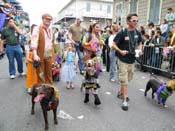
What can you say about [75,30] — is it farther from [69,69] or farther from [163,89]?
[163,89]

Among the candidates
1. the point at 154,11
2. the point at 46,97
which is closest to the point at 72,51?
the point at 46,97

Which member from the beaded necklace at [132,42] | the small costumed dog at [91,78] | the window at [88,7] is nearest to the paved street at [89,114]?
the small costumed dog at [91,78]

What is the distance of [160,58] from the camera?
321 inches

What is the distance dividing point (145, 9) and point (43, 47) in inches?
456

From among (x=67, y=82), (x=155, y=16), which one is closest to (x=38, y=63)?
(x=67, y=82)

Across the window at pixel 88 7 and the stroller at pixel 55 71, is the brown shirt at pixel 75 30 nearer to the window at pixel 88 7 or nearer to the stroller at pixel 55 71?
the stroller at pixel 55 71

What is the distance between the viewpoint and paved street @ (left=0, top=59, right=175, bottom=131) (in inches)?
147

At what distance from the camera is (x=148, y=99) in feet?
17.3

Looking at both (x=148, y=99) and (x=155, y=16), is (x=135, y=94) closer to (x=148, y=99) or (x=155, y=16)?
(x=148, y=99)

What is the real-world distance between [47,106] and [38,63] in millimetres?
1168

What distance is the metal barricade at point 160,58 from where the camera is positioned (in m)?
7.56

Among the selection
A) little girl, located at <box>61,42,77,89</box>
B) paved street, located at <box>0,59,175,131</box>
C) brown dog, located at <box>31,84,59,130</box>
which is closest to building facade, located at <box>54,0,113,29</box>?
little girl, located at <box>61,42,77,89</box>

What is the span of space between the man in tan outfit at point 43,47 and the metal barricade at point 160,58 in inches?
180

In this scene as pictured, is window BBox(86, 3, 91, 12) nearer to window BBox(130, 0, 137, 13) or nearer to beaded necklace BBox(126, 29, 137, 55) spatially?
window BBox(130, 0, 137, 13)
